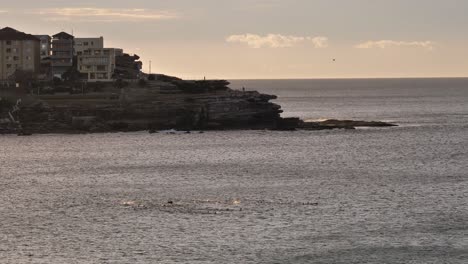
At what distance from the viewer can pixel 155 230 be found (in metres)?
77.2

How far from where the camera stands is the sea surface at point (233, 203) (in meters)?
69.9

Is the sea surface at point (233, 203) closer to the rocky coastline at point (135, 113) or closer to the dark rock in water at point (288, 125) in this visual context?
the rocky coastline at point (135, 113)

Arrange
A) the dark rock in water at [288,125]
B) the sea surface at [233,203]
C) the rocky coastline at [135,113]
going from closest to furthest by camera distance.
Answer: the sea surface at [233,203] < the rocky coastline at [135,113] < the dark rock in water at [288,125]

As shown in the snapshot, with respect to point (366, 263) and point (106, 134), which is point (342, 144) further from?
point (366, 263)

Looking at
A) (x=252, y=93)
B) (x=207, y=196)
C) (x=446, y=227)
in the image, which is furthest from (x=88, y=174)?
(x=252, y=93)

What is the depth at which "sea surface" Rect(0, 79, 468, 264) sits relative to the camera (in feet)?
229

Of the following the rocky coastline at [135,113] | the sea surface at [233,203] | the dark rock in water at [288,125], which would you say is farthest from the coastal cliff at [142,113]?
the sea surface at [233,203]

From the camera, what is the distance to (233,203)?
90.9m

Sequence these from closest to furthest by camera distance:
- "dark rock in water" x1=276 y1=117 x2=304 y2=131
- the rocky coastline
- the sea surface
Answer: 1. the sea surface
2. the rocky coastline
3. "dark rock in water" x1=276 y1=117 x2=304 y2=131

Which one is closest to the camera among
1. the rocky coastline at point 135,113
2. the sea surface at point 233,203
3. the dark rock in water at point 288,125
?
the sea surface at point 233,203

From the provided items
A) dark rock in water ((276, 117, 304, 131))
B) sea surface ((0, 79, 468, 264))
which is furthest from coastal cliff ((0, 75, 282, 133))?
sea surface ((0, 79, 468, 264))

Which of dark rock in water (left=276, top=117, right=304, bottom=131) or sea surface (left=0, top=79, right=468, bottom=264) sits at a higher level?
dark rock in water (left=276, top=117, right=304, bottom=131)

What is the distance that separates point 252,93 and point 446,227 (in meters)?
114

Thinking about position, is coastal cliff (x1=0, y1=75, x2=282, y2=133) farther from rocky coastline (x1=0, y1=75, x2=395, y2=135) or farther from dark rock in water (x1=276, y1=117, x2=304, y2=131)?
dark rock in water (x1=276, y1=117, x2=304, y2=131)
